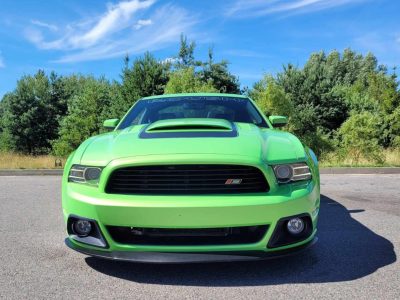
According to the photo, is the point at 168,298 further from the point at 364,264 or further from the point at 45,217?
the point at 45,217

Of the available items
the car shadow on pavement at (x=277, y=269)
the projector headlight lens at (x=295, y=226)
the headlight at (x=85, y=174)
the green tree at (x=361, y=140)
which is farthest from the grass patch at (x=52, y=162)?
the headlight at (x=85, y=174)

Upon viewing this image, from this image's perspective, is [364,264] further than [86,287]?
Yes

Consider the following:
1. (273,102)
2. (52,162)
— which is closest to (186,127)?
(52,162)

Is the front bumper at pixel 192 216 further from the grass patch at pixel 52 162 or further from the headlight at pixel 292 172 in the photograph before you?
the grass patch at pixel 52 162

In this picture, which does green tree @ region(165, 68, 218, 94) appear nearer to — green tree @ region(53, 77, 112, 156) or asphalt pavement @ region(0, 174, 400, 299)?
green tree @ region(53, 77, 112, 156)

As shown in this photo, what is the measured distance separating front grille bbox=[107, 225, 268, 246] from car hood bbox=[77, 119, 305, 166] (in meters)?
0.50

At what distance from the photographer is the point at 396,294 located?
259 centimetres

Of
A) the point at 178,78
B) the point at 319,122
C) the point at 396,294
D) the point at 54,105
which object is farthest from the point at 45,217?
the point at 54,105

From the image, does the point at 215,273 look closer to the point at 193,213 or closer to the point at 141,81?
the point at 193,213

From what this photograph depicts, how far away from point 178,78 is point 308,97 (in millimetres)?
11495

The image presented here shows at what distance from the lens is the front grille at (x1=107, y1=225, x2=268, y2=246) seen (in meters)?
2.72

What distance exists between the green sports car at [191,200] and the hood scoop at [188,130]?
6.4 inches

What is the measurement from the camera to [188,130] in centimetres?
349

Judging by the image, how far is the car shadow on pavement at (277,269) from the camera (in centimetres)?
285
